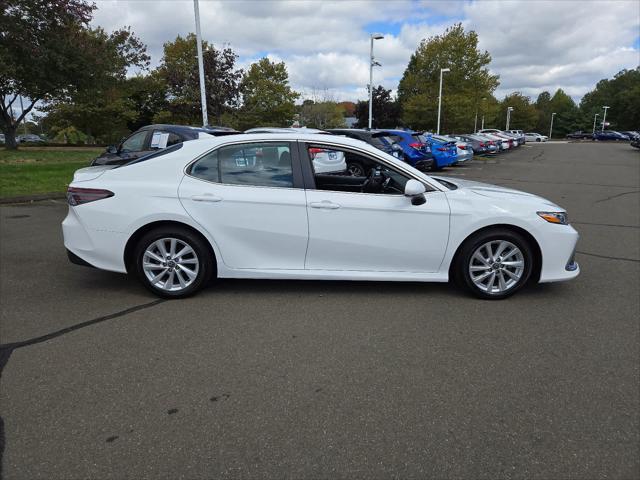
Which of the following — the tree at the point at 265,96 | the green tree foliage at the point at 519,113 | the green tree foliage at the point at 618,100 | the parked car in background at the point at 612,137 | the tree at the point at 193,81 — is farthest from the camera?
the green tree foliage at the point at 519,113

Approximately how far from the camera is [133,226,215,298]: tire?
446 cm

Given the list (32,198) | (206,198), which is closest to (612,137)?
(32,198)

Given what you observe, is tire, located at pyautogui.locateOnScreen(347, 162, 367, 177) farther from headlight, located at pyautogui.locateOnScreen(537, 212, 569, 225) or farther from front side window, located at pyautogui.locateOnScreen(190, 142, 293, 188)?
headlight, located at pyautogui.locateOnScreen(537, 212, 569, 225)

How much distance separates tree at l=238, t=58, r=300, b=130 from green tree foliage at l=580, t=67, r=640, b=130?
8133cm

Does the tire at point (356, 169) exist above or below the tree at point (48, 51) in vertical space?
below

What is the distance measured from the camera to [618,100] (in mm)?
99438

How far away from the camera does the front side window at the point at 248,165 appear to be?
4504 mm

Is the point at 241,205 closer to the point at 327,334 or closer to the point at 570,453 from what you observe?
the point at 327,334

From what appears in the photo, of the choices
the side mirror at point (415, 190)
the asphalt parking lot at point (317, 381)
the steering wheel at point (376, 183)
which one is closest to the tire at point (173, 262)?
the asphalt parking lot at point (317, 381)

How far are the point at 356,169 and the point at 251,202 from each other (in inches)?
49.6

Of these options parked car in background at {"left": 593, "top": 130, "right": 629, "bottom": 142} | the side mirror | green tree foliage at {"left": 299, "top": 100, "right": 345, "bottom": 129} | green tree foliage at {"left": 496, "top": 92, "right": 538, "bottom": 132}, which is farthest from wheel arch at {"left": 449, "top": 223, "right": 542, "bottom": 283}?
green tree foliage at {"left": 496, "top": 92, "right": 538, "bottom": 132}

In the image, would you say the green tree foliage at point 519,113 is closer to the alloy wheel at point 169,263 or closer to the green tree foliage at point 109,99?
the green tree foliage at point 109,99

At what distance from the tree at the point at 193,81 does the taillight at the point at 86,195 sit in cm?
2688

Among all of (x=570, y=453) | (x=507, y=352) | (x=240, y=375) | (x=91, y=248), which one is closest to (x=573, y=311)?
(x=507, y=352)
